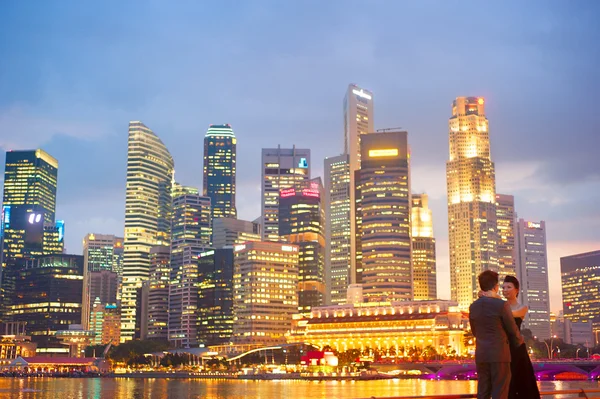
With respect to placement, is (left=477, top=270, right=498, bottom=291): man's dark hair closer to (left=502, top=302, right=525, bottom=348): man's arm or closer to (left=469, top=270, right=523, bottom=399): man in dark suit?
(left=469, top=270, right=523, bottom=399): man in dark suit

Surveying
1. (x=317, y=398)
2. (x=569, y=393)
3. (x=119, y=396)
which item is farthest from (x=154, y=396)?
(x=569, y=393)

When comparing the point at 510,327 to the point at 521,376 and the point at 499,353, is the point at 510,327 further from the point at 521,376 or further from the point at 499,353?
the point at 521,376

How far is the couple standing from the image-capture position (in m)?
12.0

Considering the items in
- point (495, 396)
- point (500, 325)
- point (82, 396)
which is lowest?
point (82, 396)

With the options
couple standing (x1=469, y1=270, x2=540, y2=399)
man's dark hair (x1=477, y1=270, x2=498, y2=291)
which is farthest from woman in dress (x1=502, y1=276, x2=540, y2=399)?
man's dark hair (x1=477, y1=270, x2=498, y2=291)

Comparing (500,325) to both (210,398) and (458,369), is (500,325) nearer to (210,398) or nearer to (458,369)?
(210,398)

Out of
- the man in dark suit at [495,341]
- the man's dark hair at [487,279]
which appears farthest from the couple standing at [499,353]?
the man's dark hair at [487,279]

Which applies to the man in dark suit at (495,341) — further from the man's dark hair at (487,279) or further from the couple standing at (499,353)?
the man's dark hair at (487,279)

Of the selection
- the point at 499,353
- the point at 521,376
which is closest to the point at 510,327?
the point at 499,353

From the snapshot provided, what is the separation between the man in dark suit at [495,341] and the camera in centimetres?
1199

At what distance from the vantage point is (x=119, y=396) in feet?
447

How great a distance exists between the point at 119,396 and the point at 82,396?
7413 millimetres

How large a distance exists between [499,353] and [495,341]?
18cm

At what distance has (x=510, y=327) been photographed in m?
12.0
